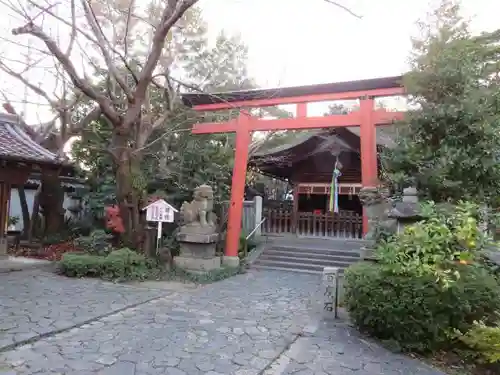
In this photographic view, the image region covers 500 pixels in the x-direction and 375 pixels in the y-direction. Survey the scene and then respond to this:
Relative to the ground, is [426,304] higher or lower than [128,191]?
lower

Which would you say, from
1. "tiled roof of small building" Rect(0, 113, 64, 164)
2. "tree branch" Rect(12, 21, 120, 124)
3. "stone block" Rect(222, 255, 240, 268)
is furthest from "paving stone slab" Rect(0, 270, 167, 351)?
"tree branch" Rect(12, 21, 120, 124)

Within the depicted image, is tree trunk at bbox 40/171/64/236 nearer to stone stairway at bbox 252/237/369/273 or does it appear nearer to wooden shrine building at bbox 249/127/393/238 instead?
stone stairway at bbox 252/237/369/273

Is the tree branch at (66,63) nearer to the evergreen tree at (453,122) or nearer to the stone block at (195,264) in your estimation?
the stone block at (195,264)

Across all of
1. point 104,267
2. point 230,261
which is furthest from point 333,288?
point 104,267

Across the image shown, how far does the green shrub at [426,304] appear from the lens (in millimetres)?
4910

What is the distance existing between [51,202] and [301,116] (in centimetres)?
986

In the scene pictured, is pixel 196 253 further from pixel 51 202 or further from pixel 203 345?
pixel 51 202

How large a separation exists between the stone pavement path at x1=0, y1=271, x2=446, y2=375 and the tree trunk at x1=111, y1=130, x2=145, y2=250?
346 cm

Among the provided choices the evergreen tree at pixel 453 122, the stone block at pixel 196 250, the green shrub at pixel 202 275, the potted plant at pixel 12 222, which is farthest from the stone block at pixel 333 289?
the potted plant at pixel 12 222

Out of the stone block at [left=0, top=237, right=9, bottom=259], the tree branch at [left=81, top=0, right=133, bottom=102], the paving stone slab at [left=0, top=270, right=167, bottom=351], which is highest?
the tree branch at [left=81, top=0, right=133, bottom=102]

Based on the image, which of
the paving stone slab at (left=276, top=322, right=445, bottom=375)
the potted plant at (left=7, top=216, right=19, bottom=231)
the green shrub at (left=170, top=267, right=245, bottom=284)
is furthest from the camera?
the potted plant at (left=7, top=216, right=19, bottom=231)

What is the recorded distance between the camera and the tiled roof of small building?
10.2 meters

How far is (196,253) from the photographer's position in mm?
10914

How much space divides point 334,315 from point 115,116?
739 centimetres
